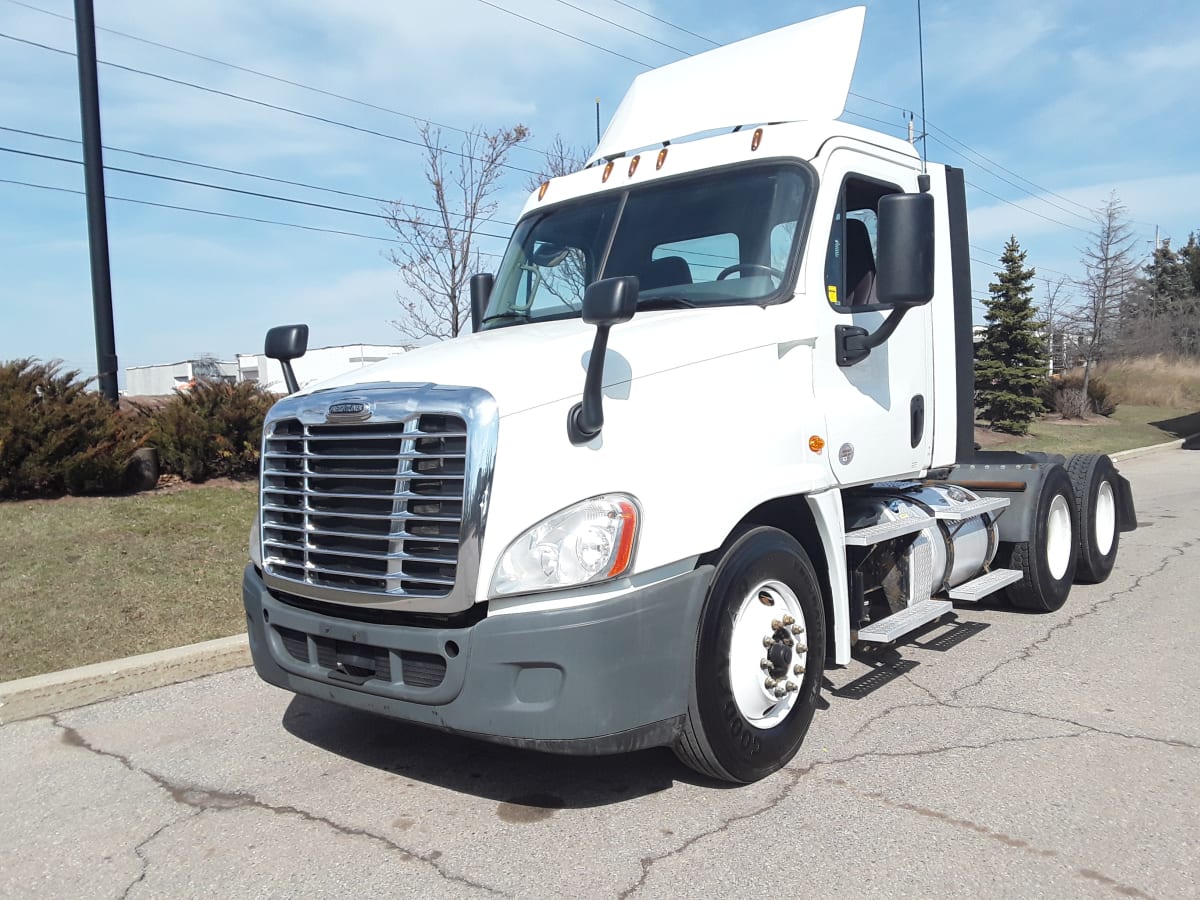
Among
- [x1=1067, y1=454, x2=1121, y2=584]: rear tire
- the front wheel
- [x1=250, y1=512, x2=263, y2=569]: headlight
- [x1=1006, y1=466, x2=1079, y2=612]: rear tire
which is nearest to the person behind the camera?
the front wheel

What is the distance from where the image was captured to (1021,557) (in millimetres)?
6586

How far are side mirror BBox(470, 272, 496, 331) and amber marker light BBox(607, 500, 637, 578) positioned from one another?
2.64 metres

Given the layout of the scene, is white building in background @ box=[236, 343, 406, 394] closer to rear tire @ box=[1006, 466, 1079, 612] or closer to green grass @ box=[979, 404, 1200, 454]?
green grass @ box=[979, 404, 1200, 454]

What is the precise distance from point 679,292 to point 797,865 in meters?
2.47

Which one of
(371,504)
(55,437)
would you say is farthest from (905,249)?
(55,437)

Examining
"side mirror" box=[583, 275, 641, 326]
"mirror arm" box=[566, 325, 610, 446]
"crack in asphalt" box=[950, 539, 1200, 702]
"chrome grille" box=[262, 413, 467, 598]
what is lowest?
"crack in asphalt" box=[950, 539, 1200, 702]

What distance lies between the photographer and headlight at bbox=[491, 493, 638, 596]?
3.24 m

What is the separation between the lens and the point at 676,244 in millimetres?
4617

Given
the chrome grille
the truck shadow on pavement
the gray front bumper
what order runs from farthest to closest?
the truck shadow on pavement → the chrome grille → the gray front bumper

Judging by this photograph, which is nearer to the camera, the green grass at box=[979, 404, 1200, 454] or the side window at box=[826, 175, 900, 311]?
the side window at box=[826, 175, 900, 311]

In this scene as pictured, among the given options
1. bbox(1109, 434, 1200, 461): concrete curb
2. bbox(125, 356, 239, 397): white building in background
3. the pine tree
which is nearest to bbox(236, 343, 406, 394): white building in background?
bbox(125, 356, 239, 397): white building in background

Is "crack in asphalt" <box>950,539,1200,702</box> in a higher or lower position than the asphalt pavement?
lower

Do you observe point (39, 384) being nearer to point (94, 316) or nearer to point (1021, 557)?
point (94, 316)

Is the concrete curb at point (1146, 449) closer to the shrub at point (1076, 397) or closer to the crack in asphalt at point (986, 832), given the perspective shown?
the shrub at point (1076, 397)
